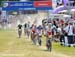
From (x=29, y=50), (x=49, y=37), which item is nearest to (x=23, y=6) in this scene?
(x=29, y=50)

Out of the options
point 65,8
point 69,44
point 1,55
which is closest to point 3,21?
point 65,8

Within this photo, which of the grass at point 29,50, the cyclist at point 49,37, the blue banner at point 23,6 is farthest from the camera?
the blue banner at point 23,6

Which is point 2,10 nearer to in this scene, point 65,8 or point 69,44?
point 65,8

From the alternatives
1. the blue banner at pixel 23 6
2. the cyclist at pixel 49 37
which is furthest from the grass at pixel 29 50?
the blue banner at pixel 23 6

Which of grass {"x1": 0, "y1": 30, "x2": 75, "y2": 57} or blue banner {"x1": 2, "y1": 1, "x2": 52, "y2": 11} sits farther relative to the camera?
blue banner {"x1": 2, "y1": 1, "x2": 52, "y2": 11}

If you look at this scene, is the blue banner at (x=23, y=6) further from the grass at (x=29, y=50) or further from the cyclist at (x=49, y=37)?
the cyclist at (x=49, y=37)

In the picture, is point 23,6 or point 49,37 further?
point 23,6

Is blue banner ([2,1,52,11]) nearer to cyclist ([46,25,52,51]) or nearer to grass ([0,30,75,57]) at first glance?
grass ([0,30,75,57])

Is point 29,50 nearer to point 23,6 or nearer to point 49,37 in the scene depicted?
point 49,37

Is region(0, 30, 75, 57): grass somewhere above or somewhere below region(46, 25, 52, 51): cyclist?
below

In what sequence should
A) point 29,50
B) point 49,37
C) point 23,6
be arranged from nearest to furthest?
1. point 49,37
2. point 29,50
3. point 23,6

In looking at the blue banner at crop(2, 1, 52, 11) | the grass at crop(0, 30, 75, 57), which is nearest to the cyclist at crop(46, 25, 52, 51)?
the grass at crop(0, 30, 75, 57)

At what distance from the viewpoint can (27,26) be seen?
149ft

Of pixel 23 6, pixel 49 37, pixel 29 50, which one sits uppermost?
pixel 49 37
